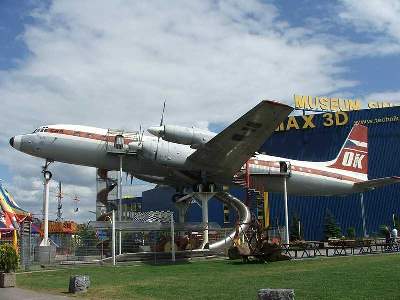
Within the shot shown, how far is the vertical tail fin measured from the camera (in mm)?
37750

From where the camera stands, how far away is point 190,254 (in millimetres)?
26609

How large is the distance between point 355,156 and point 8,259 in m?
30.5

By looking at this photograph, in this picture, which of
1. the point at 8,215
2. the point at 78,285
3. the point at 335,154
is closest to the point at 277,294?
the point at 78,285

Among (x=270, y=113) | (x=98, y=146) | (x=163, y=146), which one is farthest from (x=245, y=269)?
(x=98, y=146)

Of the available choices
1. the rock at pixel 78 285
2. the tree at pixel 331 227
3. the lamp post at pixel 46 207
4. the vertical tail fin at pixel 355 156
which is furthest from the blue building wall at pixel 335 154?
the rock at pixel 78 285

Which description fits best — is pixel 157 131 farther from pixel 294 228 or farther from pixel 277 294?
pixel 294 228

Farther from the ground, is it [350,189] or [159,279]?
[350,189]

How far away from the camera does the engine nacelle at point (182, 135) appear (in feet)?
89.7

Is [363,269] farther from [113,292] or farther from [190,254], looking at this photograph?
[190,254]

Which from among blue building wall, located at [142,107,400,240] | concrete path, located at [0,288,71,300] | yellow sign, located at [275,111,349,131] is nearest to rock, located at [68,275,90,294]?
concrete path, located at [0,288,71,300]

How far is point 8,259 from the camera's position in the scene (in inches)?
601

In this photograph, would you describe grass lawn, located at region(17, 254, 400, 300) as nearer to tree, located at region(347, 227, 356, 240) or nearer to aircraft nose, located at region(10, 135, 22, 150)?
aircraft nose, located at region(10, 135, 22, 150)

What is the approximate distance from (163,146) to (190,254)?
22.1 ft

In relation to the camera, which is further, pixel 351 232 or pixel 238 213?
pixel 351 232
